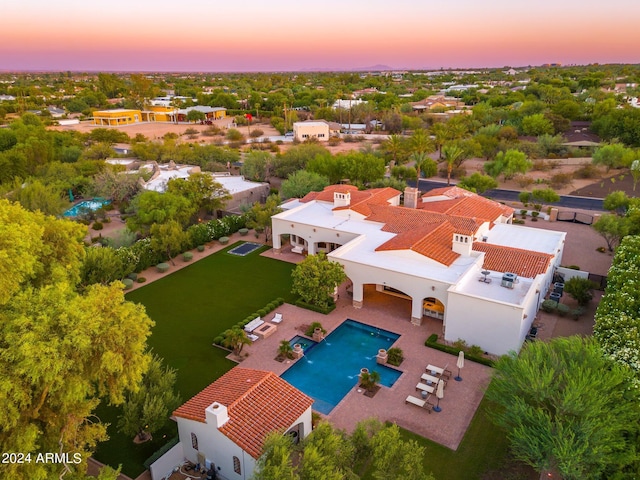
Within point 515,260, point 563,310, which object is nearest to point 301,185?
point 515,260

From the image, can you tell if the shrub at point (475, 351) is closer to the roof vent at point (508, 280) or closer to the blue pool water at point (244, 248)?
the roof vent at point (508, 280)

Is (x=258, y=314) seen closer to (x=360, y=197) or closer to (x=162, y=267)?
(x=162, y=267)

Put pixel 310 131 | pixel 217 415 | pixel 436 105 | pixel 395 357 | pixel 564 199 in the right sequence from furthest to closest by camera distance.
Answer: pixel 436 105 < pixel 310 131 < pixel 564 199 < pixel 395 357 < pixel 217 415

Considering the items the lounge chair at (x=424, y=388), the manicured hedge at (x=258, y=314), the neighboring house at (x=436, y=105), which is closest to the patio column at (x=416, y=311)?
the lounge chair at (x=424, y=388)

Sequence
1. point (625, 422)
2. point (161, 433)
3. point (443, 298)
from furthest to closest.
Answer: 1. point (443, 298)
2. point (161, 433)
3. point (625, 422)

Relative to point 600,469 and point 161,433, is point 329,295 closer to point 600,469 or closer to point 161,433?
point 161,433

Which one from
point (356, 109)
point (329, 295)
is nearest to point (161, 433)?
point (329, 295)
